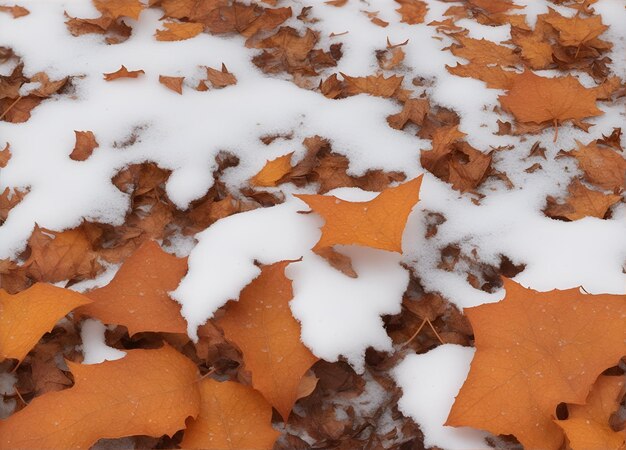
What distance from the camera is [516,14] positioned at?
90.0 inches

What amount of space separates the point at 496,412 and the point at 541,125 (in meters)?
0.94

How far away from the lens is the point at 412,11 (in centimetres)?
233

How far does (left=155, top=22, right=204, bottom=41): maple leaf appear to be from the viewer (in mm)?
2197

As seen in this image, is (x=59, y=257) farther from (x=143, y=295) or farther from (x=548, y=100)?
(x=548, y=100)

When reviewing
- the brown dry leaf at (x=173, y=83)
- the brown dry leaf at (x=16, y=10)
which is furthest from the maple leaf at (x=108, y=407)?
the brown dry leaf at (x=16, y=10)

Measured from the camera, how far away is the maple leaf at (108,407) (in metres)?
1.25

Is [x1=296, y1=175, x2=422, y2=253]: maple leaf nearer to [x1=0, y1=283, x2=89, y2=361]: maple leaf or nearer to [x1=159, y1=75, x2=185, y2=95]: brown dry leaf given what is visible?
[x1=0, y1=283, x2=89, y2=361]: maple leaf

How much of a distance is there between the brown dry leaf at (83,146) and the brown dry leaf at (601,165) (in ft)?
4.14

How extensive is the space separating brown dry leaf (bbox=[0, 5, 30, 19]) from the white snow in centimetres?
169

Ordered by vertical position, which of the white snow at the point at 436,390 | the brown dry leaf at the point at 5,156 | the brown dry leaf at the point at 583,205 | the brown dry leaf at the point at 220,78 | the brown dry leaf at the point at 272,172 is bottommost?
the white snow at the point at 436,390

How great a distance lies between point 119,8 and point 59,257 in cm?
100

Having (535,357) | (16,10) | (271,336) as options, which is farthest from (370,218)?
(16,10)

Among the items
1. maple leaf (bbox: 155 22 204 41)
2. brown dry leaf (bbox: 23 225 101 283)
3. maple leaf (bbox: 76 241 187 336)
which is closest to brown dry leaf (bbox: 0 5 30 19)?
maple leaf (bbox: 155 22 204 41)

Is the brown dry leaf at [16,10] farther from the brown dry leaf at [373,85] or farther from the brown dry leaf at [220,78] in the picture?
the brown dry leaf at [373,85]
